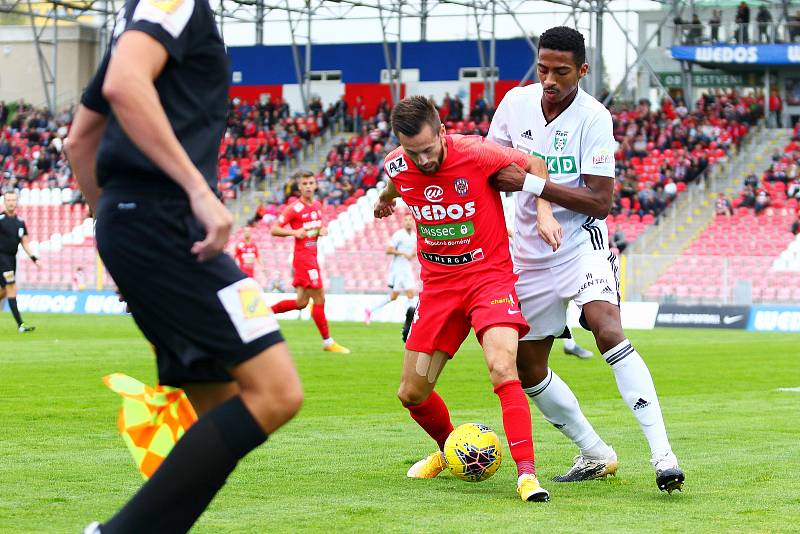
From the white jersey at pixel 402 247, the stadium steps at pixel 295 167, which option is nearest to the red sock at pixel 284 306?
the white jersey at pixel 402 247

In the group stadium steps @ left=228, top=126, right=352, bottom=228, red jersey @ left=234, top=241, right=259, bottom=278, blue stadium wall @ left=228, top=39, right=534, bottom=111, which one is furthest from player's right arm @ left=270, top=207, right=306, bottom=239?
blue stadium wall @ left=228, top=39, right=534, bottom=111

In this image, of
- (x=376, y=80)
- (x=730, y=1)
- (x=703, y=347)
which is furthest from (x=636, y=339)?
(x=376, y=80)

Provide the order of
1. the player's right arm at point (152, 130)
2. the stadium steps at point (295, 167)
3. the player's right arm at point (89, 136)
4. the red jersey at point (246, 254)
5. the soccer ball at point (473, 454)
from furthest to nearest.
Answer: the stadium steps at point (295, 167)
the red jersey at point (246, 254)
the soccer ball at point (473, 454)
the player's right arm at point (89, 136)
the player's right arm at point (152, 130)

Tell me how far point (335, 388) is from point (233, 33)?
43437mm

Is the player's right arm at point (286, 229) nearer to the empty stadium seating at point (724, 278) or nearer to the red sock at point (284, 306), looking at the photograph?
the red sock at point (284, 306)

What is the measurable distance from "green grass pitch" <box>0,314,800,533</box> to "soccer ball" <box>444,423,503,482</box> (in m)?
0.07

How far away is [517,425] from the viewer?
6.53 m

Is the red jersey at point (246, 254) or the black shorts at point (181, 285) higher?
the black shorts at point (181, 285)

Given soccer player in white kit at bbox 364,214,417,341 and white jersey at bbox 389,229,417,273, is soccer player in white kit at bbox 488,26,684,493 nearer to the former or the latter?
soccer player in white kit at bbox 364,214,417,341

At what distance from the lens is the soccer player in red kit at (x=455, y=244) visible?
6750mm

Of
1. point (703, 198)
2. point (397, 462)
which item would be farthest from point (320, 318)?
point (703, 198)

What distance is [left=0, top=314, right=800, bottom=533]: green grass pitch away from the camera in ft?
19.1

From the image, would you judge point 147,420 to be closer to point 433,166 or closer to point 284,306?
point 433,166

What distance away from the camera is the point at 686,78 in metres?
43.5
